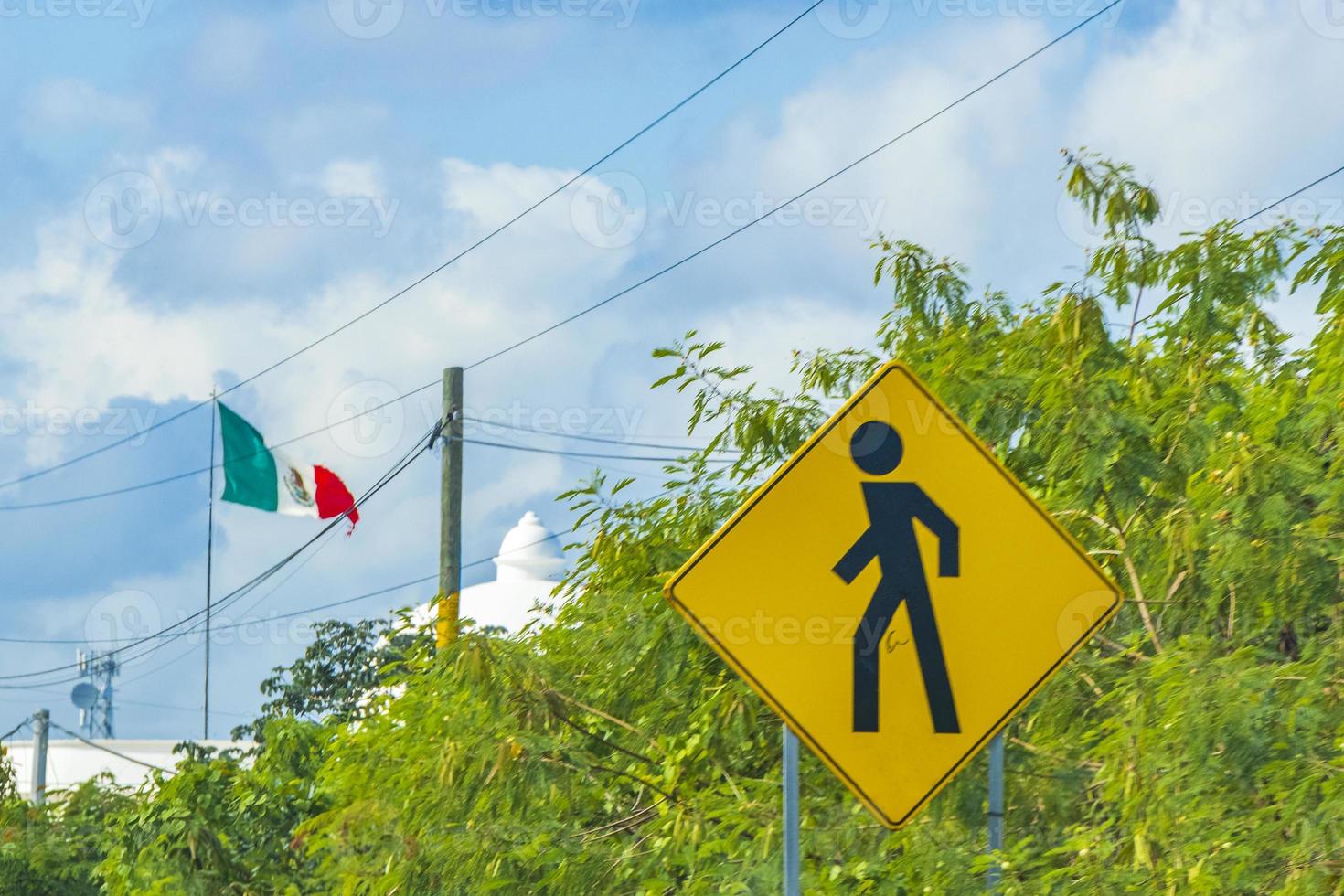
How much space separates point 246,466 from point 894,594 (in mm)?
20308

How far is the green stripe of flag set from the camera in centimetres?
2309

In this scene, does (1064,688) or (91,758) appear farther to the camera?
(91,758)

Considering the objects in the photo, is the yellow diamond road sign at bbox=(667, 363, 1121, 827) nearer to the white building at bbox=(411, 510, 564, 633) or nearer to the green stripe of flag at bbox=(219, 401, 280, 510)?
the green stripe of flag at bbox=(219, 401, 280, 510)

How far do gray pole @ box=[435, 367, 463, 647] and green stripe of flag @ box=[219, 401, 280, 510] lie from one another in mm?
7806

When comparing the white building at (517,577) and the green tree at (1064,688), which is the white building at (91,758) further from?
the green tree at (1064,688)

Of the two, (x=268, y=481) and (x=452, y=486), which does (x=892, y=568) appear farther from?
(x=268, y=481)

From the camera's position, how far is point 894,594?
4.27 metres

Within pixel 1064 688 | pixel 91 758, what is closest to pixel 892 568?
pixel 1064 688

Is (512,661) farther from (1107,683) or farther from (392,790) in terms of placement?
(1107,683)

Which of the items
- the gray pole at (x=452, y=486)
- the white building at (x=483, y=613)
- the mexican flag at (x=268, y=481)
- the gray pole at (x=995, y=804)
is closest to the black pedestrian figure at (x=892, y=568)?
the gray pole at (x=995, y=804)

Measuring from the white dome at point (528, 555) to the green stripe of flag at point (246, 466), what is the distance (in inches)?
1159

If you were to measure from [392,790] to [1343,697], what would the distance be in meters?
4.77

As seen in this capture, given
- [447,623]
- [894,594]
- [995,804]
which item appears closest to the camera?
[894,594]

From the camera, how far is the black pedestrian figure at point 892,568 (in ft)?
13.9
